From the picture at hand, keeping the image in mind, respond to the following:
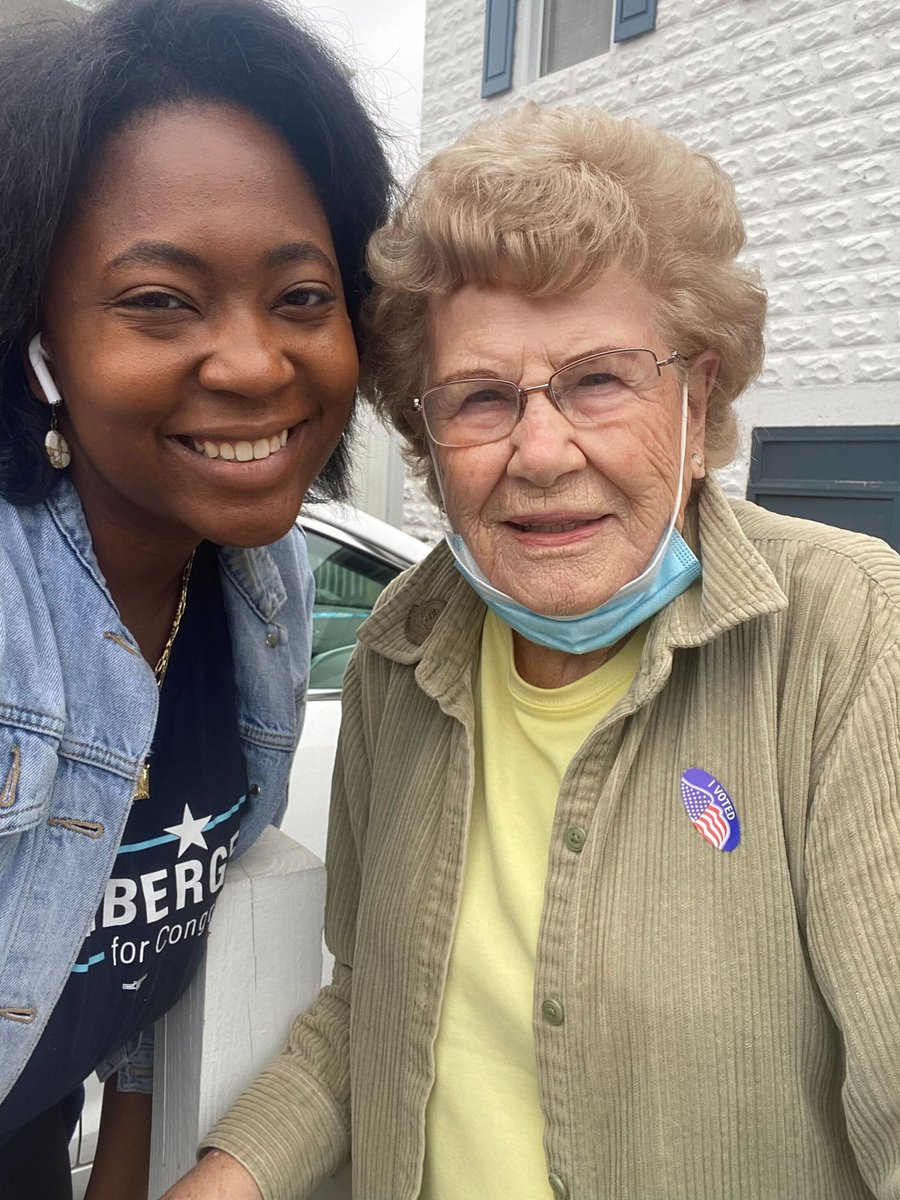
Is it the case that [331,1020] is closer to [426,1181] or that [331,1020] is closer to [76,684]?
[426,1181]

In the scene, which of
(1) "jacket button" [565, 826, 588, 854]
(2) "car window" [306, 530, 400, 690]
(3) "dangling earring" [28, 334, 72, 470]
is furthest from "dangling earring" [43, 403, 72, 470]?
(2) "car window" [306, 530, 400, 690]

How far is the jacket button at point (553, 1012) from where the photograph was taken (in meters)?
1.25

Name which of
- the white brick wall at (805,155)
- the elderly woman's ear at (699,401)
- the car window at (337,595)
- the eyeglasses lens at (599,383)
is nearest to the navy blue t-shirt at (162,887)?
the eyeglasses lens at (599,383)

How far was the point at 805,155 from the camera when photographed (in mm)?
5438

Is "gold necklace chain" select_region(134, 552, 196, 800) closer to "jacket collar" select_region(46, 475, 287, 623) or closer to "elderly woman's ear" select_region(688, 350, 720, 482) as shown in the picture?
"jacket collar" select_region(46, 475, 287, 623)

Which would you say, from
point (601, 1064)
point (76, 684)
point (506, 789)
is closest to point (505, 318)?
point (506, 789)

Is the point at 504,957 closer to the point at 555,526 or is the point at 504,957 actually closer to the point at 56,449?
the point at 555,526

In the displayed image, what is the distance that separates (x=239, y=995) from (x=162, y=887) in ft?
0.68

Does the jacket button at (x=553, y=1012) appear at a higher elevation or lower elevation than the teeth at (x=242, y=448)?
lower

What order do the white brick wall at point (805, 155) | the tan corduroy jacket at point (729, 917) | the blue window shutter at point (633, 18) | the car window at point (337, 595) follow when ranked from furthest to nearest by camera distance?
the blue window shutter at point (633, 18), the white brick wall at point (805, 155), the car window at point (337, 595), the tan corduroy jacket at point (729, 917)

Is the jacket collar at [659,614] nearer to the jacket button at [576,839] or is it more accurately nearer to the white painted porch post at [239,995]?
the jacket button at [576,839]

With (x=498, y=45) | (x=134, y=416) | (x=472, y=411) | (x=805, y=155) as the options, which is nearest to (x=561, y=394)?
(x=472, y=411)

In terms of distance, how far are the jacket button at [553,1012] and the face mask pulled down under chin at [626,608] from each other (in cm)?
46

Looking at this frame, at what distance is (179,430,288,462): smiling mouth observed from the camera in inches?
54.9
